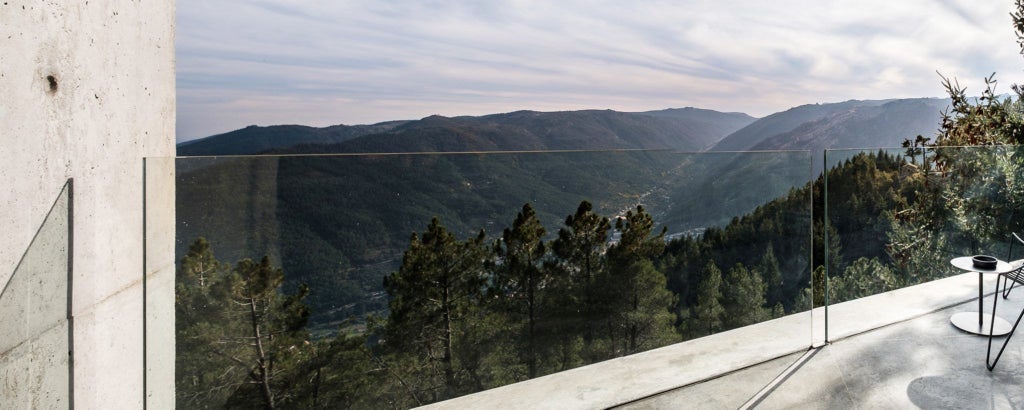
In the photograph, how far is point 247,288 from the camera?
6.19 feet

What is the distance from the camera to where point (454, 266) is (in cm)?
220

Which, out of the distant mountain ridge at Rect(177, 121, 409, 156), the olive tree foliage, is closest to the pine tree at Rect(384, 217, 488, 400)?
the olive tree foliage

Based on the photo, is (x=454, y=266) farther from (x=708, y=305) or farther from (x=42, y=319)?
(x=708, y=305)

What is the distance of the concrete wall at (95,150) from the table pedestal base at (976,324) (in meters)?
4.25

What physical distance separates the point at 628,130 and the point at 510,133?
15933mm

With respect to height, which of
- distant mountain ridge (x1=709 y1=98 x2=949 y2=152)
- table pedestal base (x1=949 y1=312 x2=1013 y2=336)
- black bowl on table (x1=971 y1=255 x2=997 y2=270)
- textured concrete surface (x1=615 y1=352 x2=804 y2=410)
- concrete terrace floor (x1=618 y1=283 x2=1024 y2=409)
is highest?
distant mountain ridge (x1=709 y1=98 x2=949 y2=152)

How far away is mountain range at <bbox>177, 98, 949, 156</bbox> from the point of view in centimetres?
3488

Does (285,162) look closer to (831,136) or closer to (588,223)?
(588,223)

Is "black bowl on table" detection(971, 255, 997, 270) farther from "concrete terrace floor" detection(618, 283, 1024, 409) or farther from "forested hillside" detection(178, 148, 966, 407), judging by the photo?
"forested hillside" detection(178, 148, 966, 407)

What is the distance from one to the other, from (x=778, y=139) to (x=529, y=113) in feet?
88.0

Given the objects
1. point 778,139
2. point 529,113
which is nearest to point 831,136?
point 778,139

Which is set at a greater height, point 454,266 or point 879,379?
point 454,266

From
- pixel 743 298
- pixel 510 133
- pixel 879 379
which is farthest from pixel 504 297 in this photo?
pixel 510 133

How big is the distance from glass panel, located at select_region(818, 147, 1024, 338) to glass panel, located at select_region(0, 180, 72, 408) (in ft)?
11.7
